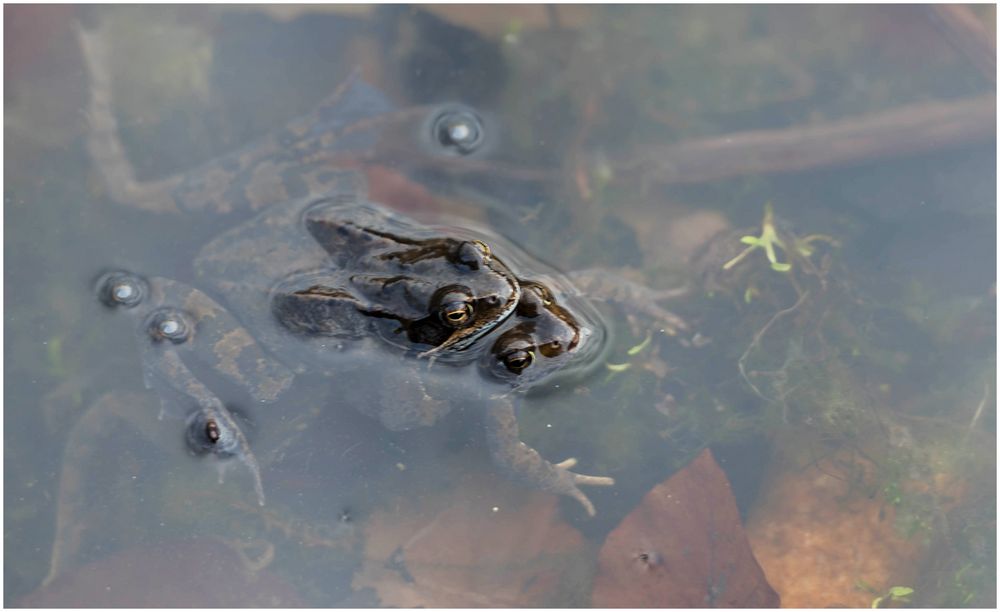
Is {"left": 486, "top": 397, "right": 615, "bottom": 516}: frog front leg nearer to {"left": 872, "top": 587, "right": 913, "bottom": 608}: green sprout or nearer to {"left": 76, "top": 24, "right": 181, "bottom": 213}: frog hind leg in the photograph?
{"left": 872, "top": 587, "right": 913, "bottom": 608}: green sprout

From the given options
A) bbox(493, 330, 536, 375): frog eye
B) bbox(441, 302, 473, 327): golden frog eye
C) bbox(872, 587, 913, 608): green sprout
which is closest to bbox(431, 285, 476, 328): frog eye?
bbox(441, 302, 473, 327): golden frog eye

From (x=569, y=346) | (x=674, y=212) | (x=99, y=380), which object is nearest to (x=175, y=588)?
(x=99, y=380)

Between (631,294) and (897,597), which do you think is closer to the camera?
(897,597)

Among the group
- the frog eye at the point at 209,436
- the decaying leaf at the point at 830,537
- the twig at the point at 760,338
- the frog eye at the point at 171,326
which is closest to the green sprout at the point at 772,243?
the twig at the point at 760,338

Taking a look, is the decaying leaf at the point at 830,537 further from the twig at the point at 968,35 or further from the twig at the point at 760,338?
the twig at the point at 968,35

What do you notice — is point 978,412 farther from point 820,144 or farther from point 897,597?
point 820,144

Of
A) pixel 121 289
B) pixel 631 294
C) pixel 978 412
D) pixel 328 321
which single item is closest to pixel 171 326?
pixel 121 289
